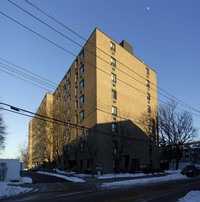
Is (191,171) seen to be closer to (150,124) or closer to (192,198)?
(150,124)

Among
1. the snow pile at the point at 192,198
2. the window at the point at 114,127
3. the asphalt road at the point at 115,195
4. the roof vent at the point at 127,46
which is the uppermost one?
the roof vent at the point at 127,46

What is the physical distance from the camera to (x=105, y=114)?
3809 cm

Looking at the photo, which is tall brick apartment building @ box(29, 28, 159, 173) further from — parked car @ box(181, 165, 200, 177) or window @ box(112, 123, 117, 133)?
parked car @ box(181, 165, 200, 177)

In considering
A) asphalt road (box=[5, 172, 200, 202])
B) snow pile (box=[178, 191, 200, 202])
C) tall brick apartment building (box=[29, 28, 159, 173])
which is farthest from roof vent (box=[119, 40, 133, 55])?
snow pile (box=[178, 191, 200, 202])

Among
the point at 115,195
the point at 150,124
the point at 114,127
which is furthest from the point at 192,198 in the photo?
the point at 150,124

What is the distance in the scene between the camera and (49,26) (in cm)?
1348

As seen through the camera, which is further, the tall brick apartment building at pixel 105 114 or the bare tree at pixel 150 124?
the bare tree at pixel 150 124

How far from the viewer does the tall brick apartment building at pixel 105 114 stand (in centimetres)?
3659

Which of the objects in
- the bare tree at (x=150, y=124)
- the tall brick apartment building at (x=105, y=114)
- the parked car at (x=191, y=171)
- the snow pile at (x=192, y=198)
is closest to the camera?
the snow pile at (x=192, y=198)

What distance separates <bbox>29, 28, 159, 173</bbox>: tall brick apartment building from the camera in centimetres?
3659

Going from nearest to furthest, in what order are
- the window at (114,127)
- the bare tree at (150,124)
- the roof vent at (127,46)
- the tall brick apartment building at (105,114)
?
the tall brick apartment building at (105,114)
the window at (114,127)
the bare tree at (150,124)
the roof vent at (127,46)

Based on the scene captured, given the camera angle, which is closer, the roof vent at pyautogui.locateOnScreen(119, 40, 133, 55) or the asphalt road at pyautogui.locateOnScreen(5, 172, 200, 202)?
the asphalt road at pyautogui.locateOnScreen(5, 172, 200, 202)

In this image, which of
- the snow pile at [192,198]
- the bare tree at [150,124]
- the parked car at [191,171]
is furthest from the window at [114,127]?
the snow pile at [192,198]

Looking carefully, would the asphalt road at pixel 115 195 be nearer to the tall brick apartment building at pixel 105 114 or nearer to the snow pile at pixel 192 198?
the snow pile at pixel 192 198
